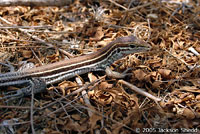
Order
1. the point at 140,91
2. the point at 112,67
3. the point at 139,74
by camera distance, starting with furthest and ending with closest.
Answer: the point at 112,67 < the point at 139,74 < the point at 140,91

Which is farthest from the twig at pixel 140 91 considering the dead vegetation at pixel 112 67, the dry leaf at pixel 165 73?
the dry leaf at pixel 165 73

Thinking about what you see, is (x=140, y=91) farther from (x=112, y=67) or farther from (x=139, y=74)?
(x=112, y=67)

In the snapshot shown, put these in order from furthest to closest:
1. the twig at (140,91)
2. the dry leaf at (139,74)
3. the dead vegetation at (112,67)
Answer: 1. the dry leaf at (139,74)
2. the twig at (140,91)
3. the dead vegetation at (112,67)

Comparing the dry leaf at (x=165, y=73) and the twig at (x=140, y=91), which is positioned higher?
the dry leaf at (x=165, y=73)

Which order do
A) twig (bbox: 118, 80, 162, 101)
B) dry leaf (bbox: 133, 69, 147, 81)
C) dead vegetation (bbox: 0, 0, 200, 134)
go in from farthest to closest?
dry leaf (bbox: 133, 69, 147, 81) → twig (bbox: 118, 80, 162, 101) → dead vegetation (bbox: 0, 0, 200, 134)

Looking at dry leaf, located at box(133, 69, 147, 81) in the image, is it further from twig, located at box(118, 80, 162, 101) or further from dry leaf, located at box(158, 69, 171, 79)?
dry leaf, located at box(158, 69, 171, 79)

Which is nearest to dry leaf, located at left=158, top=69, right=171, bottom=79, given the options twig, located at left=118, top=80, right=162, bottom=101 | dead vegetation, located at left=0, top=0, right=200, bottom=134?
dead vegetation, located at left=0, top=0, right=200, bottom=134

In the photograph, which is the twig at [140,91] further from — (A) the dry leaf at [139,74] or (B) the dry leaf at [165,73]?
(B) the dry leaf at [165,73]

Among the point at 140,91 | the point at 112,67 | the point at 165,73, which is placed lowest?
the point at 140,91

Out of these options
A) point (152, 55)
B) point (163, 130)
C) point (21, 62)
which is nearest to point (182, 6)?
point (152, 55)

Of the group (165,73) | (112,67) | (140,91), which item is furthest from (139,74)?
(112,67)

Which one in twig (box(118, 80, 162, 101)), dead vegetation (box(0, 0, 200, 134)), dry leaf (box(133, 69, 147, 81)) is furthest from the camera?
dry leaf (box(133, 69, 147, 81))
